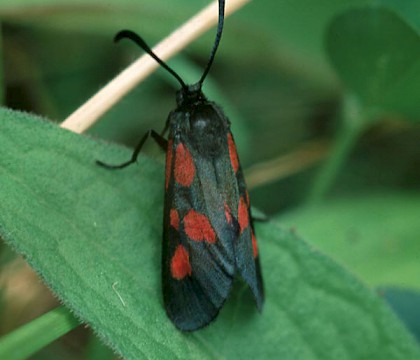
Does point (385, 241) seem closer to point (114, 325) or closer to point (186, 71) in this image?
point (186, 71)

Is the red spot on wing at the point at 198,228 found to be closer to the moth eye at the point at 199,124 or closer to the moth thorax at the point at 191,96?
the moth eye at the point at 199,124

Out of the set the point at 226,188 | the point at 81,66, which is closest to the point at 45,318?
the point at 226,188

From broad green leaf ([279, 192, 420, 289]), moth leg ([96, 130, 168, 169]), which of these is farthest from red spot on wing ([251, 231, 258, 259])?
broad green leaf ([279, 192, 420, 289])

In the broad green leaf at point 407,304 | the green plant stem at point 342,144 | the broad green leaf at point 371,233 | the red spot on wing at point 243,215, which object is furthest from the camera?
the green plant stem at point 342,144

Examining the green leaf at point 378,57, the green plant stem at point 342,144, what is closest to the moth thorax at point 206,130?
the green leaf at point 378,57

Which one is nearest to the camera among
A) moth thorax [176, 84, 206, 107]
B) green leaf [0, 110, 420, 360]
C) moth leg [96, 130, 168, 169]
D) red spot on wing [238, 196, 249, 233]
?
green leaf [0, 110, 420, 360]

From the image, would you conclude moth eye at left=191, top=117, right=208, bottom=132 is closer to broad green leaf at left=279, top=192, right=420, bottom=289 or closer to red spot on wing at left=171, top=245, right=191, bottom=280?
red spot on wing at left=171, top=245, right=191, bottom=280
